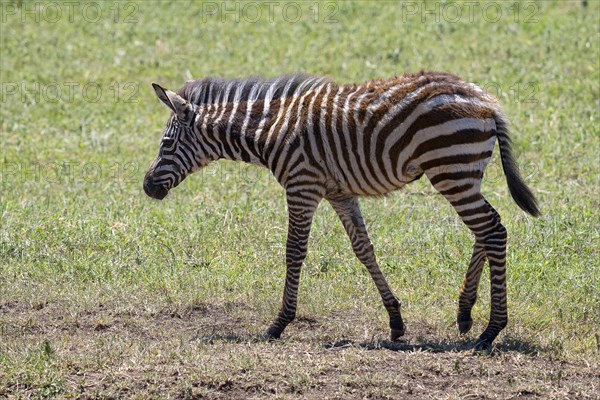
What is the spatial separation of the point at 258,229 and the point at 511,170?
3777 millimetres

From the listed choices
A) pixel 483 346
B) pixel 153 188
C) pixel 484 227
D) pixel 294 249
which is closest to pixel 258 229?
pixel 153 188

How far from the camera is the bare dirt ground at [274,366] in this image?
7074 millimetres

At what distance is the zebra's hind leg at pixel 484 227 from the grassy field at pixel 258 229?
0.80ft

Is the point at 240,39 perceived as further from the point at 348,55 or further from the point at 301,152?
the point at 301,152

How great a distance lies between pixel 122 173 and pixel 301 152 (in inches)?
240

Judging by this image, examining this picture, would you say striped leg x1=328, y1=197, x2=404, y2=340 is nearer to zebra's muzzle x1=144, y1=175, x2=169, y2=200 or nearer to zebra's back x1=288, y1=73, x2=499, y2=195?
zebra's back x1=288, y1=73, x2=499, y2=195

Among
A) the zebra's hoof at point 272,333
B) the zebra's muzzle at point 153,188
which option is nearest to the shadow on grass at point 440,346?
the zebra's hoof at point 272,333

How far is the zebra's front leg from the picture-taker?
336 inches

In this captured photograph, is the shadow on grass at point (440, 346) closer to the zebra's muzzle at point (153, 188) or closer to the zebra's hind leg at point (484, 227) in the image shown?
the zebra's hind leg at point (484, 227)

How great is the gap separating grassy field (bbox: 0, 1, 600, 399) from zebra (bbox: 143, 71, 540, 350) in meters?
0.64

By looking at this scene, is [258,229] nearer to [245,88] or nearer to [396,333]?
[245,88]

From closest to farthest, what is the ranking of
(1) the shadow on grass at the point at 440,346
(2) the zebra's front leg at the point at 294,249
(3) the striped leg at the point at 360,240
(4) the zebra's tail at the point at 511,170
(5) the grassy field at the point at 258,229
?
(5) the grassy field at the point at 258,229 < (1) the shadow on grass at the point at 440,346 < (4) the zebra's tail at the point at 511,170 < (2) the zebra's front leg at the point at 294,249 < (3) the striped leg at the point at 360,240

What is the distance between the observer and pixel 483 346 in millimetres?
8086

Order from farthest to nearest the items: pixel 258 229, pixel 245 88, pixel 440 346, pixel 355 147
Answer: pixel 258 229
pixel 245 88
pixel 355 147
pixel 440 346
